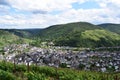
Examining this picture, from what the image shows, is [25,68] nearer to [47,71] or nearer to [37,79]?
[47,71]

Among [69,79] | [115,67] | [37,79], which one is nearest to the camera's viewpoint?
[37,79]

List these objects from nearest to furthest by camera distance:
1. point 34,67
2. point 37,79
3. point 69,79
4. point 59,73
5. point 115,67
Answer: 1. point 37,79
2. point 69,79
3. point 59,73
4. point 34,67
5. point 115,67

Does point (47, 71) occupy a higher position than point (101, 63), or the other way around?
point (47, 71)

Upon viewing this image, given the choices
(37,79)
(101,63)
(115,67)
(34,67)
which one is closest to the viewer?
(37,79)

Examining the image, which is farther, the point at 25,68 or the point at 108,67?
the point at 108,67

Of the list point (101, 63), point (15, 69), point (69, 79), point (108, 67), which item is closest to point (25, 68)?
point (15, 69)

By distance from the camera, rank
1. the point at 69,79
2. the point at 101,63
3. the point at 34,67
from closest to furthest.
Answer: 1. the point at 69,79
2. the point at 34,67
3. the point at 101,63

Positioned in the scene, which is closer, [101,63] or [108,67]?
[108,67]

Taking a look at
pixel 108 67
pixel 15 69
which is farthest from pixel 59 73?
pixel 108 67

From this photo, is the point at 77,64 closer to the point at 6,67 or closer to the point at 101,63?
the point at 101,63

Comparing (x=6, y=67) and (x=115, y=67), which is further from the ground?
(x=6, y=67)
